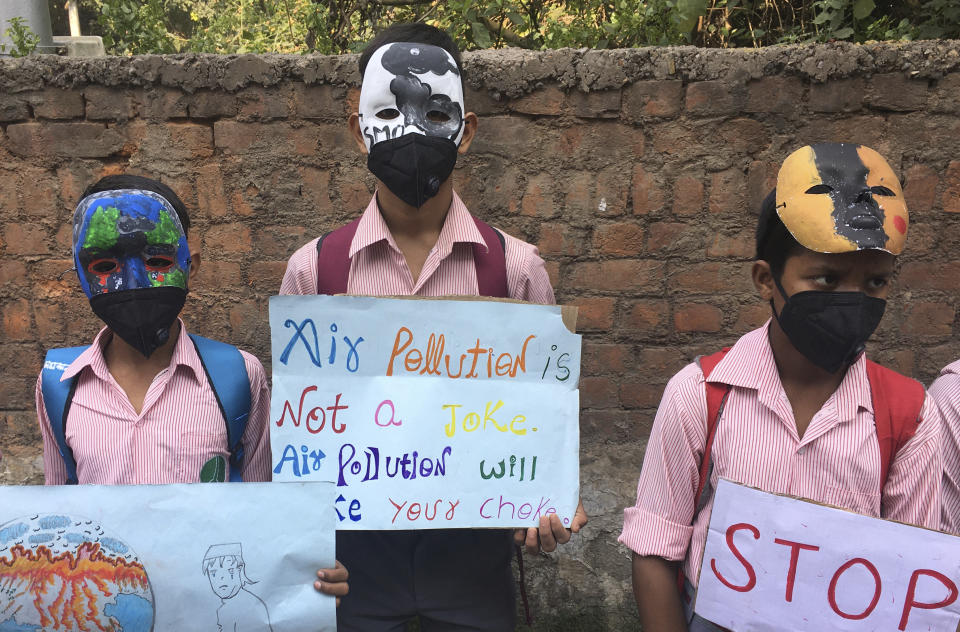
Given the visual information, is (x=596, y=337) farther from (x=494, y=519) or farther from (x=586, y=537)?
(x=494, y=519)

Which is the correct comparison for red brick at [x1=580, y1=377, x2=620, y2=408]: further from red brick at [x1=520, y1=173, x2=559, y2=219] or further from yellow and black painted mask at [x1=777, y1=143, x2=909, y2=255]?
yellow and black painted mask at [x1=777, y1=143, x2=909, y2=255]

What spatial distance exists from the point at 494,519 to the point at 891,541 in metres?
0.89

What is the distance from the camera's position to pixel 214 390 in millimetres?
1955

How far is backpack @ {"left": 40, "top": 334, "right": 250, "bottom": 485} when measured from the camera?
6.20 feet

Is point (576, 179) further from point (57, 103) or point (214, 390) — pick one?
point (57, 103)

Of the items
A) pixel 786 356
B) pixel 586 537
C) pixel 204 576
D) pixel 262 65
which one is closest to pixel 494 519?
pixel 204 576

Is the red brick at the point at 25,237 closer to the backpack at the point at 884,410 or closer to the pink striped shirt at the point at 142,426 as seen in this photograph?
the pink striped shirt at the point at 142,426

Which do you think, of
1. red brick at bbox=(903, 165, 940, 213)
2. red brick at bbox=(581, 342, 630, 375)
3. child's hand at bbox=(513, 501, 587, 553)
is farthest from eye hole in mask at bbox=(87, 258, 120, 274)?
red brick at bbox=(903, 165, 940, 213)

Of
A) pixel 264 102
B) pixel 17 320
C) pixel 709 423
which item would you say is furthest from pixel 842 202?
pixel 17 320

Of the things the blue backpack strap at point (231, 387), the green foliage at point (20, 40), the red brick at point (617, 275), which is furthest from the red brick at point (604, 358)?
the green foliage at point (20, 40)

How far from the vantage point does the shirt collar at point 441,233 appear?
81.6 inches

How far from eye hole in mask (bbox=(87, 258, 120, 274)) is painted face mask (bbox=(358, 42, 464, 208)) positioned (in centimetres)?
71

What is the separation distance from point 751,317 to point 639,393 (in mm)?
586

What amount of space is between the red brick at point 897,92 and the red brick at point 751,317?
925 mm
